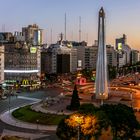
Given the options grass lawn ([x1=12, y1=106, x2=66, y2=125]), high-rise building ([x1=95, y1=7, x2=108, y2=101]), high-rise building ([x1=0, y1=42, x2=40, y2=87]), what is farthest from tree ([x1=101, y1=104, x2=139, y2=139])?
high-rise building ([x1=0, y1=42, x2=40, y2=87])

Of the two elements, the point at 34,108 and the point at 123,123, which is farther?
the point at 34,108

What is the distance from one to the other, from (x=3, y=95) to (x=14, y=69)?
158 ft

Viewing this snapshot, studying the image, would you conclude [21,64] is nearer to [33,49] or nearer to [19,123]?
[33,49]

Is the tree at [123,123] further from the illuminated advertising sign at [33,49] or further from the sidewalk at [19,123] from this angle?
the illuminated advertising sign at [33,49]

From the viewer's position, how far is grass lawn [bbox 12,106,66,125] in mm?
78938

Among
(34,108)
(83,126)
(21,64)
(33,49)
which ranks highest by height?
(33,49)

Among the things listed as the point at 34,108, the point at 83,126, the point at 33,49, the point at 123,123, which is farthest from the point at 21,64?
the point at 83,126

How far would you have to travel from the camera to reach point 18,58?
6939 inches

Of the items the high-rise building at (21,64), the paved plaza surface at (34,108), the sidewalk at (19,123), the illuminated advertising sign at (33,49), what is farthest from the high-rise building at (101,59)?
the illuminated advertising sign at (33,49)

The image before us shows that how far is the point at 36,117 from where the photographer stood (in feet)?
272

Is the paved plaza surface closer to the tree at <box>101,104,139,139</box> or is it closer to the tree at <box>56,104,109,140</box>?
the tree at <box>56,104,109,140</box>

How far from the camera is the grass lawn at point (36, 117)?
259ft

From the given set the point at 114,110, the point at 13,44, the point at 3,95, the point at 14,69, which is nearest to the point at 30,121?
the point at 114,110

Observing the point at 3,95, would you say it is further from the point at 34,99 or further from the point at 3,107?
the point at 3,107
